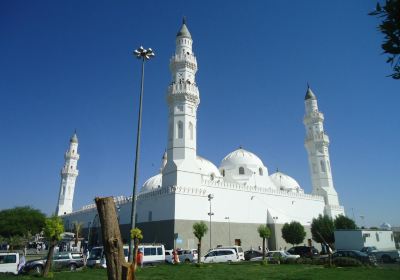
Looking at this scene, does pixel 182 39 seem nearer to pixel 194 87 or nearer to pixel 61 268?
pixel 194 87

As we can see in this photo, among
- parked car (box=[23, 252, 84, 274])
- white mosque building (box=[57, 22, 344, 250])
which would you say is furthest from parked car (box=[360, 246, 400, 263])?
parked car (box=[23, 252, 84, 274])

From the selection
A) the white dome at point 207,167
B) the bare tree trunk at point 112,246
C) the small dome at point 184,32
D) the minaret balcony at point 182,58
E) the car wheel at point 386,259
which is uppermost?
the small dome at point 184,32

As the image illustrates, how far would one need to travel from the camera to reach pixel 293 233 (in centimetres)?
3541

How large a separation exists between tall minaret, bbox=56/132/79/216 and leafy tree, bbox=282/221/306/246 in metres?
37.6

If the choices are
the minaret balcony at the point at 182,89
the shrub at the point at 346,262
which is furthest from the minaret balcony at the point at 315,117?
the shrub at the point at 346,262

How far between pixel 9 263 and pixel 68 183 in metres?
Result: 37.8

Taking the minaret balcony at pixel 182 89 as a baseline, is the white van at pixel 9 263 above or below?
below

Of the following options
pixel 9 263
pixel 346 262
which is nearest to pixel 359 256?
pixel 346 262

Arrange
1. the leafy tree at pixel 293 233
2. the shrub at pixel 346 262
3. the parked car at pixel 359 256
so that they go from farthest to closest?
the leafy tree at pixel 293 233 < the parked car at pixel 359 256 < the shrub at pixel 346 262

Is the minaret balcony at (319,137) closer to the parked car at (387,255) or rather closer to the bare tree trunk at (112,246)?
the parked car at (387,255)

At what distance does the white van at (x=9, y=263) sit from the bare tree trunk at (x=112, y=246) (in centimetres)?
1792

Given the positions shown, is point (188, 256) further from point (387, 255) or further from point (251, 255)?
point (387, 255)

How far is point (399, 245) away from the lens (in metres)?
44.0

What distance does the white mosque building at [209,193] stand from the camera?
3089 centimetres
